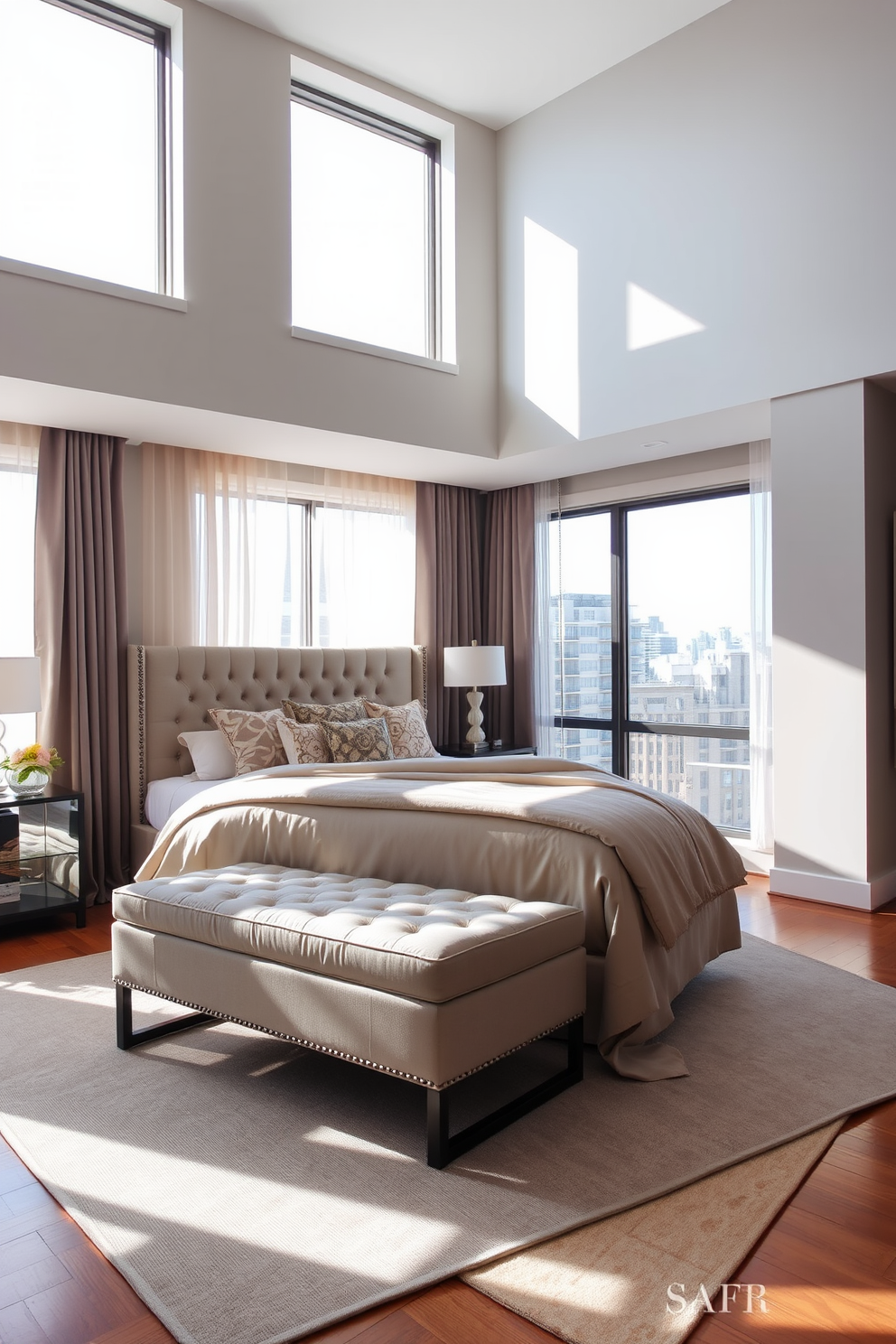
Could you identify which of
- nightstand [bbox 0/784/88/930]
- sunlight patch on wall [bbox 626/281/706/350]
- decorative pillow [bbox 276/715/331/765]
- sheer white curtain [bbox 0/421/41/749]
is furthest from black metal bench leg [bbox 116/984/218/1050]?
sunlight patch on wall [bbox 626/281/706/350]

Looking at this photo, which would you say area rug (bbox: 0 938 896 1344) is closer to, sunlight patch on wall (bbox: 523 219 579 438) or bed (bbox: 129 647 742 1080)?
bed (bbox: 129 647 742 1080)

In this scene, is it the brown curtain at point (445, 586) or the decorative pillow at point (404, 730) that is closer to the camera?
the decorative pillow at point (404, 730)

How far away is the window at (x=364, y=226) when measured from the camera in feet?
16.5

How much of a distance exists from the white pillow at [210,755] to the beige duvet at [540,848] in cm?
96

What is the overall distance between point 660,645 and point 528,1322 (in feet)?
14.3

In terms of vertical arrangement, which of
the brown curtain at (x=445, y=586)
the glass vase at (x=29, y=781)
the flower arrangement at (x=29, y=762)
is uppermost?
the brown curtain at (x=445, y=586)

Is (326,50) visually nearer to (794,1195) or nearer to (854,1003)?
(854,1003)

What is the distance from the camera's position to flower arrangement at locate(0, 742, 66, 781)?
161 inches

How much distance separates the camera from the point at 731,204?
175 inches

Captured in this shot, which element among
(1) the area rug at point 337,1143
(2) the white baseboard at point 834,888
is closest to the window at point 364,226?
(2) the white baseboard at point 834,888

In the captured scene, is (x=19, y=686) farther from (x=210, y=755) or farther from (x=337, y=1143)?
(x=337, y=1143)

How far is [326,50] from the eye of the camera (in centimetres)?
481

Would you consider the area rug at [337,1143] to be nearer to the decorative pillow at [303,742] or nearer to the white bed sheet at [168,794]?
the white bed sheet at [168,794]

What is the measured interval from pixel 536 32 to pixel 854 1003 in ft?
14.8
